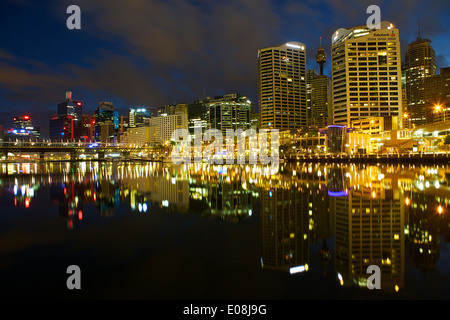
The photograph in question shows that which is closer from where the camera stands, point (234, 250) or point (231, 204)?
point (234, 250)

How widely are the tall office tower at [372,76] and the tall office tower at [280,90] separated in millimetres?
49071

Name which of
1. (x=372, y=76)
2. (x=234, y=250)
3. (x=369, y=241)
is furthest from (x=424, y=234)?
(x=372, y=76)

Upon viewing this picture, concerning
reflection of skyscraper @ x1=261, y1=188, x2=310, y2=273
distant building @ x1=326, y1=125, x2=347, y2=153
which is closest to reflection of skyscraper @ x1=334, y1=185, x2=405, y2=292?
reflection of skyscraper @ x1=261, y1=188, x2=310, y2=273

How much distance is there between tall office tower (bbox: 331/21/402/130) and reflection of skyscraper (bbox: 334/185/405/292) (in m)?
118

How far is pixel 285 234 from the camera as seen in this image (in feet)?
32.4

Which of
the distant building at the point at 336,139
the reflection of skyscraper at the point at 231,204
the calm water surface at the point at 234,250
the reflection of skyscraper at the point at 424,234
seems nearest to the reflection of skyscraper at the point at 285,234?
the calm water surface at the point at 234,250

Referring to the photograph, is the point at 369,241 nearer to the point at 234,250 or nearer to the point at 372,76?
the point at 234,250

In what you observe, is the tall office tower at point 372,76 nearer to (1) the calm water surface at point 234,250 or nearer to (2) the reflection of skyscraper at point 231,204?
(2) the reflection of skyscraper at point 231,204

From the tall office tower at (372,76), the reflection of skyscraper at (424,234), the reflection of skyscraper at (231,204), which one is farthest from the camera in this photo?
the tall office tower at (372,76)

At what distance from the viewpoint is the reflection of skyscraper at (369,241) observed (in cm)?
673

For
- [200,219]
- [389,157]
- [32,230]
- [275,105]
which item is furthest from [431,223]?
[275,105]

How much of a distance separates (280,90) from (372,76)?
190ft
